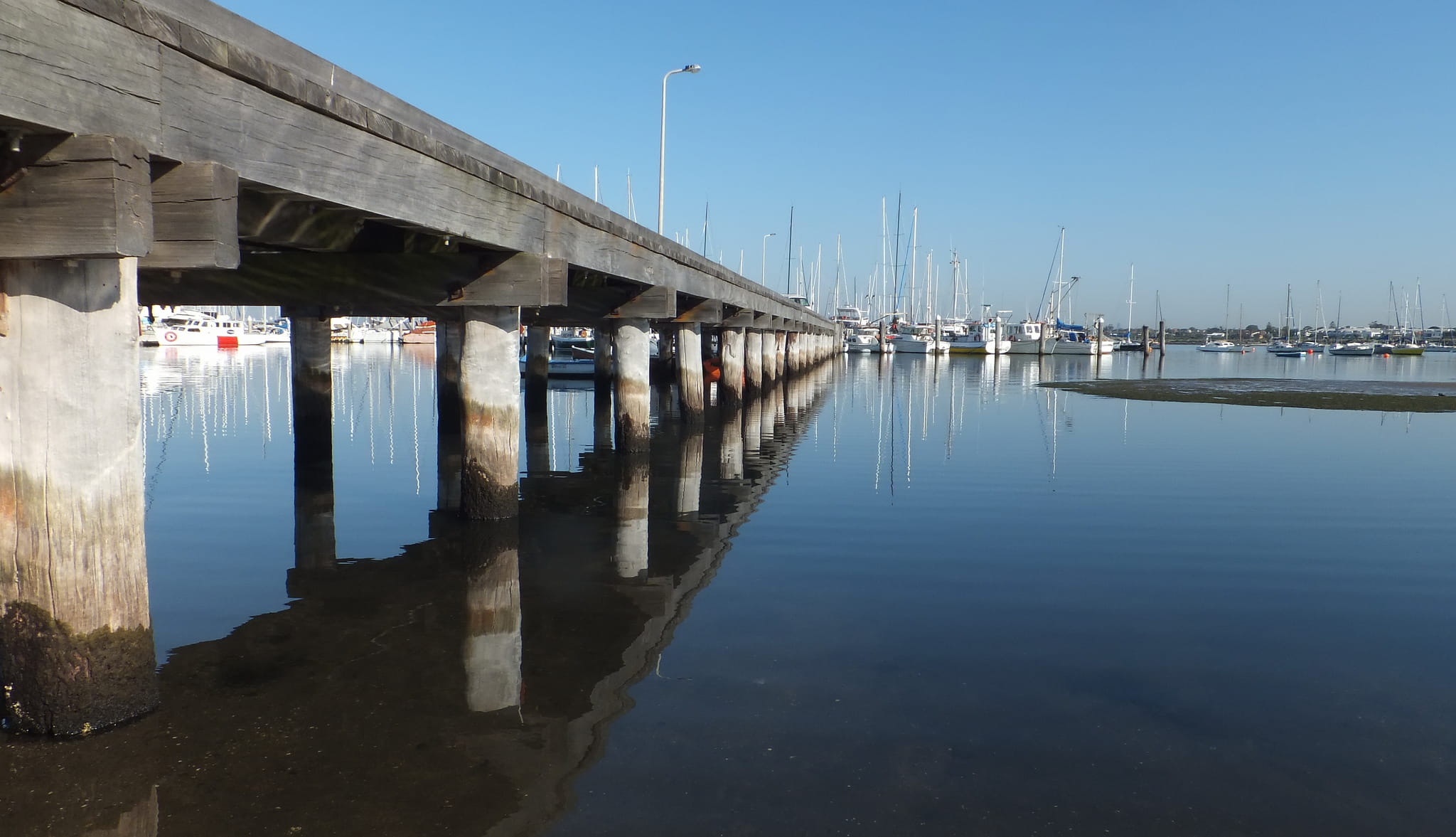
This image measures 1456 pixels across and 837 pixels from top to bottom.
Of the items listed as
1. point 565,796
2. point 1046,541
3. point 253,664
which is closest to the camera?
point 565,796

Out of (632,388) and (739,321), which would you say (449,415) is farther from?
(739,321)

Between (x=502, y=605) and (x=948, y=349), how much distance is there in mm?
82689

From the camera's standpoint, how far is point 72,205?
14.8 ft

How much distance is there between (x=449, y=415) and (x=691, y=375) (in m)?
5.15

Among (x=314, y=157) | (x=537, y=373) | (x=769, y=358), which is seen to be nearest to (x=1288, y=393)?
(x=769, y=358)

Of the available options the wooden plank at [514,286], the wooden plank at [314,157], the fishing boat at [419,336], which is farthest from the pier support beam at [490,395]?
the fishing boat at [419,336]

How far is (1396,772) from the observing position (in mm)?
4789

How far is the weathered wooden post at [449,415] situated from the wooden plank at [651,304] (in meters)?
2.81

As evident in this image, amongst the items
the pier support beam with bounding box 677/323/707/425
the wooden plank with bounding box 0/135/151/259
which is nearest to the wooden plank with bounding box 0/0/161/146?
the wooden plank with bounding box 0/135/151/259

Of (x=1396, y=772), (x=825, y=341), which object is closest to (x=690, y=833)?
(x=1396, y=772)

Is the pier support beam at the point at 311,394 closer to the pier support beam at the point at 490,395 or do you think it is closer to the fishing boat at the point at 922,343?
the pier support beam at the point at 490,395

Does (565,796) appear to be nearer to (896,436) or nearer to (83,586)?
(83,586)

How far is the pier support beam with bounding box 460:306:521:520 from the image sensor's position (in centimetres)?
1011

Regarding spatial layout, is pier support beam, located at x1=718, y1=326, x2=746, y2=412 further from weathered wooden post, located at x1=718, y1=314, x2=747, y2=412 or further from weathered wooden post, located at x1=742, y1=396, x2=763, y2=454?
weathered wooden post, located at x1=742, y1=396, x2=763, y2=454
